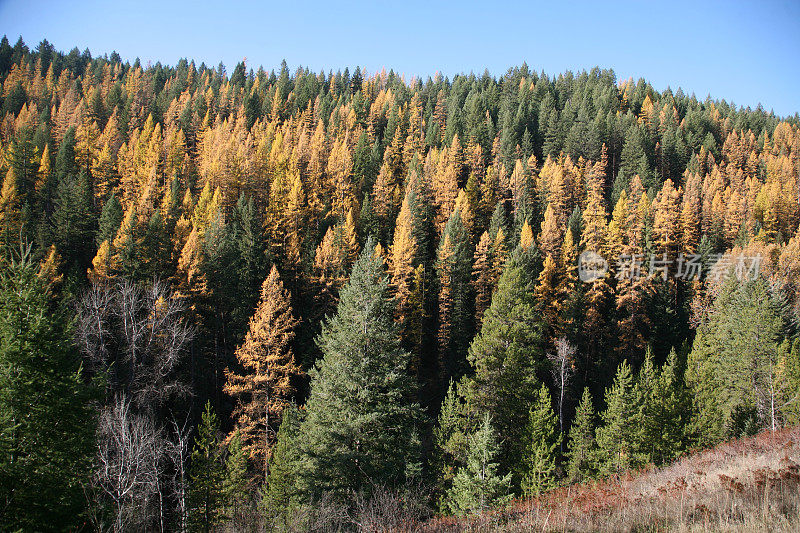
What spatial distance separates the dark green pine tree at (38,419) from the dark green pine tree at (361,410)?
7097mm

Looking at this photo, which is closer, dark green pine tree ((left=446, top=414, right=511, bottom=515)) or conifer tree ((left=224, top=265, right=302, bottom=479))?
dark green pine tree ((left=446, top=414, right=511, bottom=515))

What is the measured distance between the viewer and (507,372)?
68.4 feet

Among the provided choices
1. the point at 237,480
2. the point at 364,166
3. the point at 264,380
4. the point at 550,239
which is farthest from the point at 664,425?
the point at 364,166

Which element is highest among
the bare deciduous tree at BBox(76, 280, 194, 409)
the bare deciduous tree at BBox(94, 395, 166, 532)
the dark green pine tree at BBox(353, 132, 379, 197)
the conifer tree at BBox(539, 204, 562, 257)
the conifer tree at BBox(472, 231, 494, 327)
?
the dark green pine tree at BBox(353, 132, 379, 197)

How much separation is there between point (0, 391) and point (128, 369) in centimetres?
1319

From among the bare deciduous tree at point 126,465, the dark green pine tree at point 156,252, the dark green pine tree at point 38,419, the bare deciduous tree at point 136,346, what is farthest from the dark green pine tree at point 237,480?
the dark green pine tree at point 156,252

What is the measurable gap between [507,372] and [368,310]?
830 centimetres

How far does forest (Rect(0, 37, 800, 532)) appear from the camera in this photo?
15.1 m

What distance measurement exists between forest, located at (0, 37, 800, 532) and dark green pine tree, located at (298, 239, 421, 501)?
95 millimetres

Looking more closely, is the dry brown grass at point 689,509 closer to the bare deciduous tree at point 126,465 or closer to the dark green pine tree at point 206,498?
the dark green pine tree at point 206,498

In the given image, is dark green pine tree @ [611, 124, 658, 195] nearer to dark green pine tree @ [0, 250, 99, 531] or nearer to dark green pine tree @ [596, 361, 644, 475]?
dark green pine tree @ [596, 361, 644, 475]

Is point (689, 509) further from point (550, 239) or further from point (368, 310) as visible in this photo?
point (550, 239)

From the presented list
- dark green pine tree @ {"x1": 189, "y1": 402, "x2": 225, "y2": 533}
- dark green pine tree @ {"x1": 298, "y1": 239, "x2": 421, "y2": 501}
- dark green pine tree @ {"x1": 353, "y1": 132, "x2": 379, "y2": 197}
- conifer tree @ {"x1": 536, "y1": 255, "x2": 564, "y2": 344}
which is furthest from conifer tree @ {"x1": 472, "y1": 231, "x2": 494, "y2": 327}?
dark green pine tree @ {"x1": 189, "y1": 402, "x2": 225, "y2": 533}

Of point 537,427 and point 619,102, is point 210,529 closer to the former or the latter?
point 537,427
